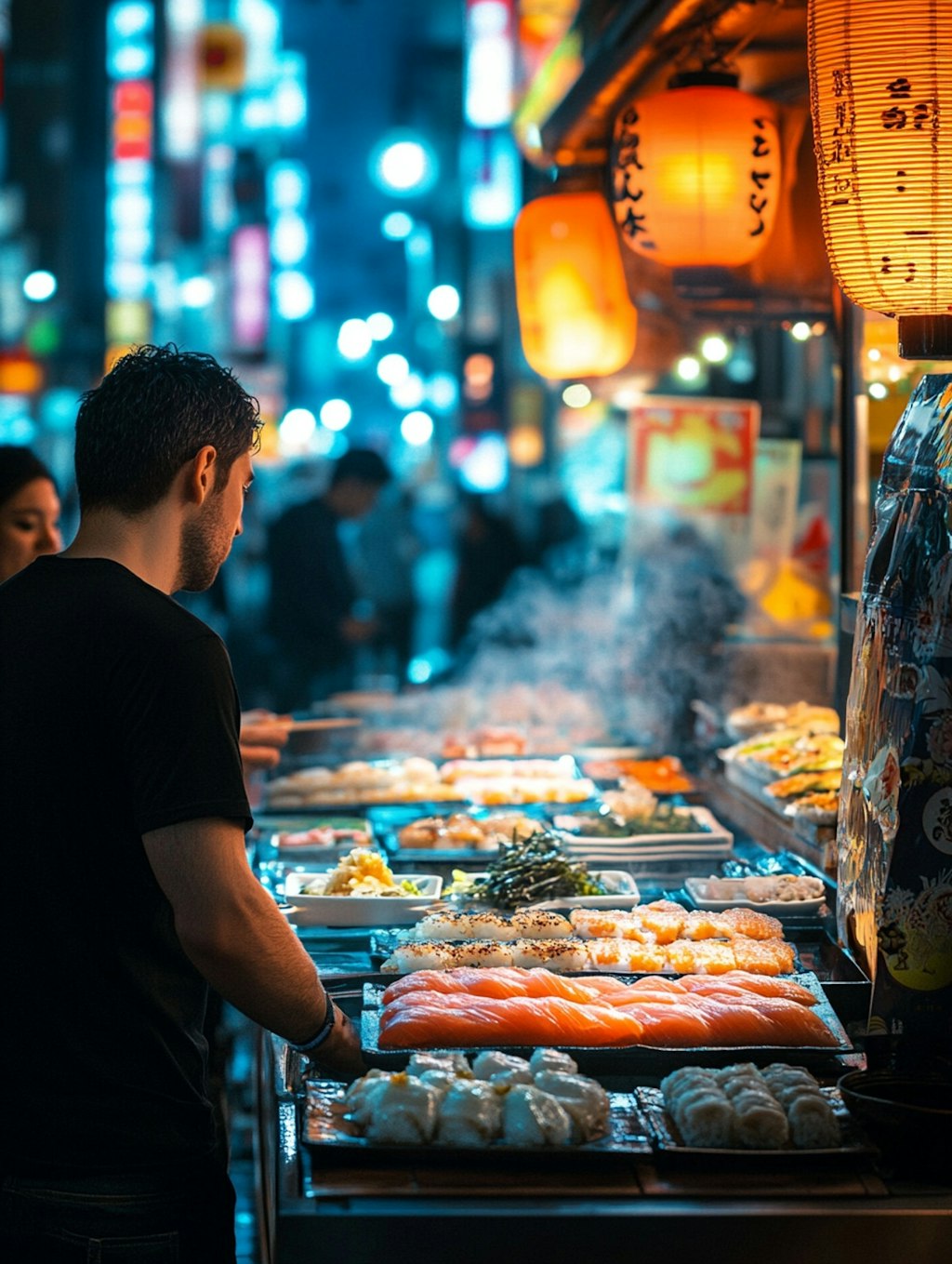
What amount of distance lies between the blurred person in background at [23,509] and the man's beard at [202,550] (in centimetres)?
290

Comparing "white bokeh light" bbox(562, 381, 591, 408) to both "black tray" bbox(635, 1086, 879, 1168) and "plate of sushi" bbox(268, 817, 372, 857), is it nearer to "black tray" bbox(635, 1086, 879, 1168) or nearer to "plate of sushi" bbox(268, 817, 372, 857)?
"plate of sushi" bbox(268, 817, 372, 857)

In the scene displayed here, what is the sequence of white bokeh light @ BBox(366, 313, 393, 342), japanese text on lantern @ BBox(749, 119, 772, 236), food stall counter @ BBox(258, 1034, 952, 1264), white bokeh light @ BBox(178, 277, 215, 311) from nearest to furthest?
food stall counter @ BBox(258, 1034, 952, 1264) → japanese text on lantern @ BBox(749, 119, 772, 236) → white bokeh light @ BBox(178, 277, 215, 311) → white bokeh light @ BBox(366, 313, 393, 342)

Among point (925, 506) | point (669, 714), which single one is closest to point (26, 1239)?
point (925, 506)

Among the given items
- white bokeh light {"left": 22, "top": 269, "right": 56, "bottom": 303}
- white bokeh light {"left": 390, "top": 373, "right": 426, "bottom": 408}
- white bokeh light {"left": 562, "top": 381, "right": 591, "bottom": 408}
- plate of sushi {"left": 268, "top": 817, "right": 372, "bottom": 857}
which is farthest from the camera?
white bokeh light {"left": 390, "top": 373, "right": 426, "bottom": 408}

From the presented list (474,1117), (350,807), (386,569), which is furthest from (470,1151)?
(386,569)

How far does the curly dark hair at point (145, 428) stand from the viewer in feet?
10.2

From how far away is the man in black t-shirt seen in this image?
114 inches

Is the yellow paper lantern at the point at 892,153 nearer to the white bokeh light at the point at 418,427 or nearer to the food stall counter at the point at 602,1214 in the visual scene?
the food stall counter at the point at 602,1214

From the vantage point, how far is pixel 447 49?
4841 centimetres

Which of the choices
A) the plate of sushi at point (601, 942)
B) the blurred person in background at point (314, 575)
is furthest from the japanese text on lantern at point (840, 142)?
the blurred person in background at point (314, 575)

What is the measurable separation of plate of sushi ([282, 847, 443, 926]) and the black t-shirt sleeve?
1830 mm

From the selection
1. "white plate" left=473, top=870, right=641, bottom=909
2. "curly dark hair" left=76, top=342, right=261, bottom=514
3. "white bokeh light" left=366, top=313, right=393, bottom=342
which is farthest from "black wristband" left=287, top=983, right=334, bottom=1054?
"white bokeh light" left=366, top=313, right=393, bottom=342

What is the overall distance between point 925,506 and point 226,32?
2883cm

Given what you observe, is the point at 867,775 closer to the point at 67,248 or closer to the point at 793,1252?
the point at 793,1252
